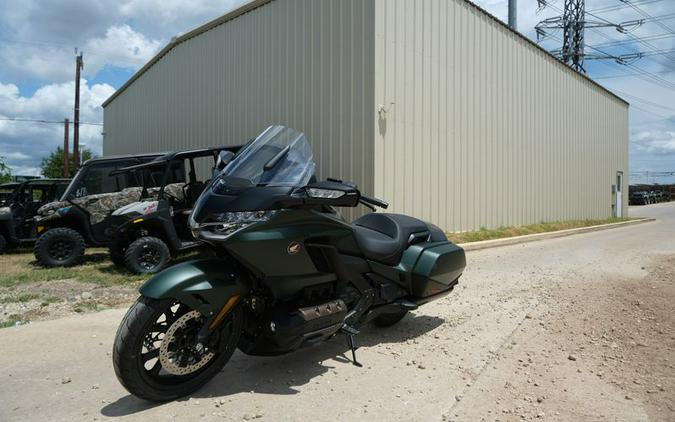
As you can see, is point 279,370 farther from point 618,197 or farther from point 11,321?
point 618,197

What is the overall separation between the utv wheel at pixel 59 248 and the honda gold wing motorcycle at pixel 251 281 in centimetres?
637

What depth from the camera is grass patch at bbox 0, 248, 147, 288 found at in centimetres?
725

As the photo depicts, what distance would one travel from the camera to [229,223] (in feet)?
10.0

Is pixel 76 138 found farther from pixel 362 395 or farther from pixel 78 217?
pixel 362 395

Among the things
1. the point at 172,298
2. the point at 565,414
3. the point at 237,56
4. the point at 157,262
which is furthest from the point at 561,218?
the point at 172,298

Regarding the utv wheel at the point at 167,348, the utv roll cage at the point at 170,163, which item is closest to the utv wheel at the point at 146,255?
the utv roll cage at the point at 170,163

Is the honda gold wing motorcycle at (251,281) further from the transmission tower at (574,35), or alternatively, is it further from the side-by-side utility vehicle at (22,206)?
the transmission tower at (574,35)

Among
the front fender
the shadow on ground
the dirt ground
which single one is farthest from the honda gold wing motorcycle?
the dirt ground

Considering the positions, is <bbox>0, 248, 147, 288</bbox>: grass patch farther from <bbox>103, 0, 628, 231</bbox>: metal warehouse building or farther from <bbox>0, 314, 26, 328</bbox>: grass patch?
<bbox>103, 0, 628, 231</bbox>: metal warehouse building

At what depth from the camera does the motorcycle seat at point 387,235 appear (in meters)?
3.87

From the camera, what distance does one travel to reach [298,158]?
3553 millimetres

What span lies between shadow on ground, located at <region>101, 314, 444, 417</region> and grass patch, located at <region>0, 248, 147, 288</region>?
3975 mm

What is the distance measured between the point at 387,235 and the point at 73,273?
5.95 metres

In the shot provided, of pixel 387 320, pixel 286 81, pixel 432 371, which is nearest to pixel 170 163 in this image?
pixel 286 81
